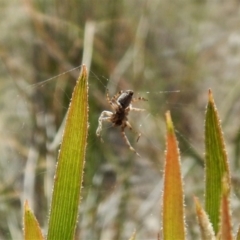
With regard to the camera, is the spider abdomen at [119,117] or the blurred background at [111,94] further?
the blurred background at [111,94]

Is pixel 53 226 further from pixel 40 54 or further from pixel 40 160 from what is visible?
pixel 40 54

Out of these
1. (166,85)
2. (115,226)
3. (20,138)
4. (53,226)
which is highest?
(166,85)

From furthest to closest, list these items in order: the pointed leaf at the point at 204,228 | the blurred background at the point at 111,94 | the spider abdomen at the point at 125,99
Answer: the blurred background at the point at 111,94, the spider abdomen at the point at 125,99, the pointed leaf at the point at 204,228

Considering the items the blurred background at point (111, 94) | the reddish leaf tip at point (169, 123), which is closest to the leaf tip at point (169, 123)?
the reddish leaf tip at point (169, 123)

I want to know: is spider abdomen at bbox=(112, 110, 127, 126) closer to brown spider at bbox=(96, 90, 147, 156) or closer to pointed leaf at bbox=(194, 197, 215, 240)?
brown spider at bbox=(96, 90, 147, 156)

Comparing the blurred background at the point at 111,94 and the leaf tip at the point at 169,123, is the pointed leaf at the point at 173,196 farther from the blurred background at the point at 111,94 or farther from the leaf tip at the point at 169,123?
the blurred background at the point at 111,94

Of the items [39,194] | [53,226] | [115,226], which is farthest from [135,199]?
[53,226]
